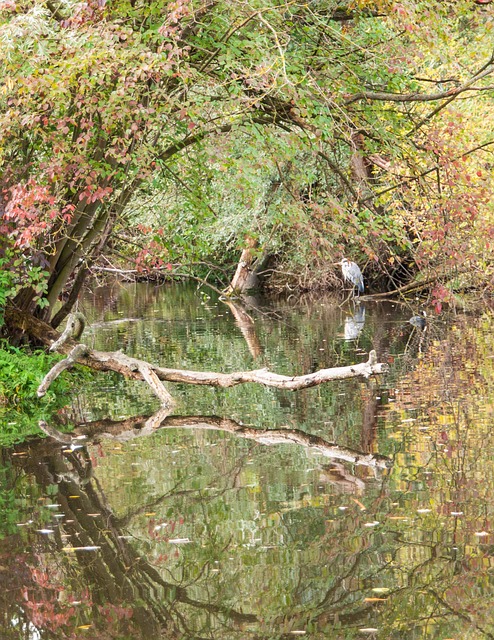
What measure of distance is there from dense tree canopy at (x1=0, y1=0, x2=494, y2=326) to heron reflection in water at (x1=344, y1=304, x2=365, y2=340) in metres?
6.01

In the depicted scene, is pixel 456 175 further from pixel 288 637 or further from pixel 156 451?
pixel 288 637

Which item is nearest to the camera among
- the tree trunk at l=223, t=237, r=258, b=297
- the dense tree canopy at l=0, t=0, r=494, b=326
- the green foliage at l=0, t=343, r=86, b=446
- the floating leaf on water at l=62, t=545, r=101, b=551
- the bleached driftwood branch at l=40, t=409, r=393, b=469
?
the floating leaf on water at l=62, t=545, r=101, b=551

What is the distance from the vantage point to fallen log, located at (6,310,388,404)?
10.9 m

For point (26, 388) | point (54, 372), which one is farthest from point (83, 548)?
point (26, 388)

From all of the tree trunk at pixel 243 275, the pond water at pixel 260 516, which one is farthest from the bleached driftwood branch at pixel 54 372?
the tree trunk at pixel 243 275

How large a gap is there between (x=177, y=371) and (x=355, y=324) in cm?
1067

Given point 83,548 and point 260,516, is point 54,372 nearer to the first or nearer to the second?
point 260,516

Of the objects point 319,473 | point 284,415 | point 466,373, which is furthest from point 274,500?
point 466,373

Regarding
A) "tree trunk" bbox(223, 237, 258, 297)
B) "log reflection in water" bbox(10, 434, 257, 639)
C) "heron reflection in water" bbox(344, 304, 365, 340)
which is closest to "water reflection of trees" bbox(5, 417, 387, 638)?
"log reflection in water" bbox(10, 434, 257, 639)

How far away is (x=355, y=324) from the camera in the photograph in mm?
22609

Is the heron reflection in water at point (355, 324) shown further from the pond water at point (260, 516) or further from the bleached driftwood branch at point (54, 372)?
the bleached driftwood branch at point (54, 372)

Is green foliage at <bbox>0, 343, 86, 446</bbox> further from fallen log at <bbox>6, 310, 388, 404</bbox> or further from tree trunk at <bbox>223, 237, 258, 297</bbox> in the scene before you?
tree trunk at <bbox>223, 237, 258, 297</bbox>

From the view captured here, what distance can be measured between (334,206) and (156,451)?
13.0 ft

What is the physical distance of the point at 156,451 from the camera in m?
9.45
